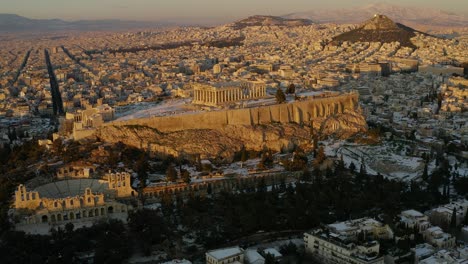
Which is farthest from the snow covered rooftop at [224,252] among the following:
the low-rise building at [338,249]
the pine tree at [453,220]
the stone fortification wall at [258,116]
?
the stone fortification wall at [258,116]

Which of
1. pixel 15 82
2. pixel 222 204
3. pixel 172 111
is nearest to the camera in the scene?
pixel 222 204

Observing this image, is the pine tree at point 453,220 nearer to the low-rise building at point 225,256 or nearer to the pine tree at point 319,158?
the pine tree at point 319,158

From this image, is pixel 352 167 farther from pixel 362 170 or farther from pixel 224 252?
pixel 224 252

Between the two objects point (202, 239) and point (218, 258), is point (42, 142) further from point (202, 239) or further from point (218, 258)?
point (218, 258)

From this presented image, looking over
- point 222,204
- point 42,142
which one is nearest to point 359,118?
point 222,204

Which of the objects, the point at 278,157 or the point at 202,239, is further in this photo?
the point at 278,157

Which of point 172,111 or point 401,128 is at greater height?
point 172,111
